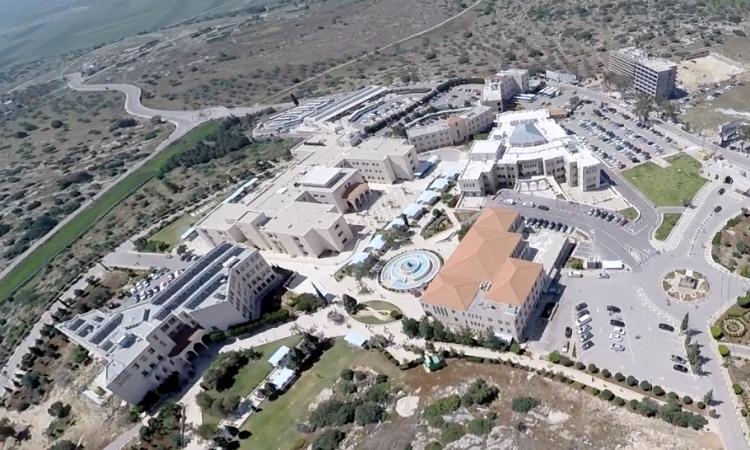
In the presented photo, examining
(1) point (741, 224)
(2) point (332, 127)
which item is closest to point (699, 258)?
(1) point (741, 224)

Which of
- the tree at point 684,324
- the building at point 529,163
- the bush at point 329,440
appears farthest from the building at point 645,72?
the bush at point 329,440

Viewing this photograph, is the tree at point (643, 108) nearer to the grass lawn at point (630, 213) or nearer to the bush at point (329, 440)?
the grass lawn at point (630, 213)

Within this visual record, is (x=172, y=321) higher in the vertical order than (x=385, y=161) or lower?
lower

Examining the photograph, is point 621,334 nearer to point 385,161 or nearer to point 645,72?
point 385,161

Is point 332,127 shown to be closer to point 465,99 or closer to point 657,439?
point 465,99

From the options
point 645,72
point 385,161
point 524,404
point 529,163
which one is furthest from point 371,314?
point 645,72
